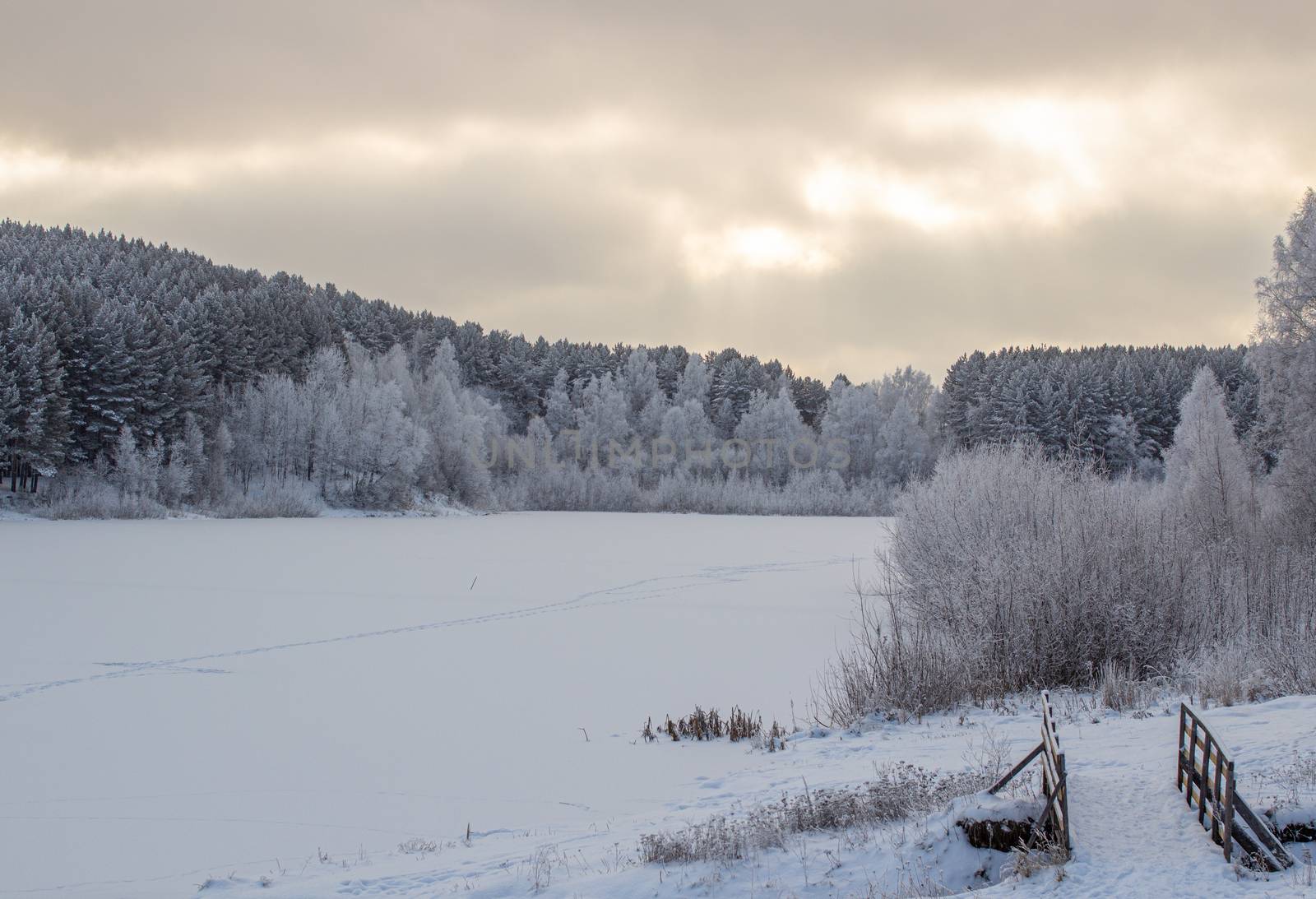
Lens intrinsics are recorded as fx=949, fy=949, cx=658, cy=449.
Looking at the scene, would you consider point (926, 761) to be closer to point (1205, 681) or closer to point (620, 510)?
point (1205, 681)

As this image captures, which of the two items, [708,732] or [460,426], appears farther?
[460,426]

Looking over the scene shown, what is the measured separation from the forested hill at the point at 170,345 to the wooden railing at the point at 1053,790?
44.7m

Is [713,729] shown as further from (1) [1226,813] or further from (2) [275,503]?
(2) [275,503]

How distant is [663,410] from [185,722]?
2887 inches

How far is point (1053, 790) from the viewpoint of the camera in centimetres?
493

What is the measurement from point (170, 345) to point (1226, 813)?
53.3 meters

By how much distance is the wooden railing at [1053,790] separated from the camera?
4.74 meters

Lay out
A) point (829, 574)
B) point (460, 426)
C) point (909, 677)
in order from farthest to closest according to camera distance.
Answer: point (460, 426)
point (829, 574)
point (909, 677)

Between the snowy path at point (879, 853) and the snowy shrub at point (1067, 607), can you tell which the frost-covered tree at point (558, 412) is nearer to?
the snowy shrub at point (1067, 607)

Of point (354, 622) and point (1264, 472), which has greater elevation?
point (1264, 472)

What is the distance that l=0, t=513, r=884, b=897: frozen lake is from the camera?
764 cm

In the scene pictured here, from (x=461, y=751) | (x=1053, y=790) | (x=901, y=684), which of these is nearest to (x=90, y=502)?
(x=461, y=751)

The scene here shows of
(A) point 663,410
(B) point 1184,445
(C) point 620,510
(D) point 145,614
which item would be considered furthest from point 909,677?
(A) point 663,410

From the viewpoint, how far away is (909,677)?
36.7ft
